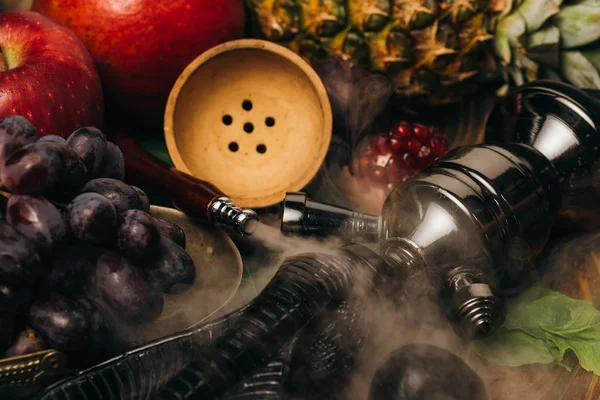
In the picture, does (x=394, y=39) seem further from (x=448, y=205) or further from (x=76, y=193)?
(x=76, y=193)

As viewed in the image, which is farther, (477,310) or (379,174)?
(379,174)

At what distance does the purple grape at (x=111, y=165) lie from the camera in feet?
2.29

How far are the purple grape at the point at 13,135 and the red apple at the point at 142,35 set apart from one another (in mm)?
433

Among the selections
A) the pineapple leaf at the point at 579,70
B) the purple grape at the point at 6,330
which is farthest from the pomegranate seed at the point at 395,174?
the purple grape at the point at 6,330

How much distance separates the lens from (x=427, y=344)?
0.69 meters

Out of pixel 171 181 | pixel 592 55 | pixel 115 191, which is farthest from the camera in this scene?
pixel 592 55

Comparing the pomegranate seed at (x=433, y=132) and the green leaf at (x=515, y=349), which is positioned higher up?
the pomegranate seed at (x=433, y=132)

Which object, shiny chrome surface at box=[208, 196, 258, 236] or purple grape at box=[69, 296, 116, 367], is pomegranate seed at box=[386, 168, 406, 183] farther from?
purple grape at box=[69, 296, 116, 367]

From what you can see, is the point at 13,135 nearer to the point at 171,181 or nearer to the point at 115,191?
the point at 115,191

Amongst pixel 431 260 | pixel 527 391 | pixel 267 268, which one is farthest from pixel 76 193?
pixel 527 391

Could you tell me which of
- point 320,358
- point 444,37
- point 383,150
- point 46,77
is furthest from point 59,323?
point 444,37

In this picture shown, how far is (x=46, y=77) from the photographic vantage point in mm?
827

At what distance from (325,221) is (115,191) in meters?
0.27

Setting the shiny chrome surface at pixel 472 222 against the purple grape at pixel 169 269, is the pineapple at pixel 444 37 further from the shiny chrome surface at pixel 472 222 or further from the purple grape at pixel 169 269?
the purple grape at pixel 169 269
